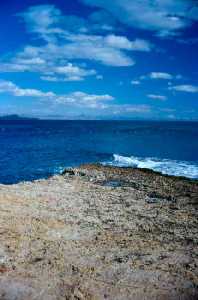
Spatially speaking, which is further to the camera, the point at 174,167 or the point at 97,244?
the point at 174,167

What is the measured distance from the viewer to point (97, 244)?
55.6 ft

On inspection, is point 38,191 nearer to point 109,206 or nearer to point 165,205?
point 109,206

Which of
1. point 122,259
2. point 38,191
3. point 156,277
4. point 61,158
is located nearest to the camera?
point 156,277

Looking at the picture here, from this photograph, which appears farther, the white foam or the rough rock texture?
the white foam

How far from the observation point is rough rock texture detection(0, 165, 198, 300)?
13.2 metres

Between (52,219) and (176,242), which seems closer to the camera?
(176,242)

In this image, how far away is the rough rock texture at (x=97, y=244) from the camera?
1319 centimetres

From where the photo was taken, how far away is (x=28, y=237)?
57.3ft

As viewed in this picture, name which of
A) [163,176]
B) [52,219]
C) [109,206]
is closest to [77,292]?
[52,219]

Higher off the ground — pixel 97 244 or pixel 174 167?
pixel 174 167

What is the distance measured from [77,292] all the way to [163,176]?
25.1 metres

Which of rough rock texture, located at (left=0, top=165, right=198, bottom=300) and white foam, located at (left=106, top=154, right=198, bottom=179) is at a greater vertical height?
white foam, located at (left=106, top=154, right=198, bottom=179)

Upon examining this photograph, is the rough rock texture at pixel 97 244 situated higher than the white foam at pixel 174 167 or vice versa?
the white foam at pixel 174 167

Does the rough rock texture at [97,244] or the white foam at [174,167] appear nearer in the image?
the rough rock texture at [97,244]
